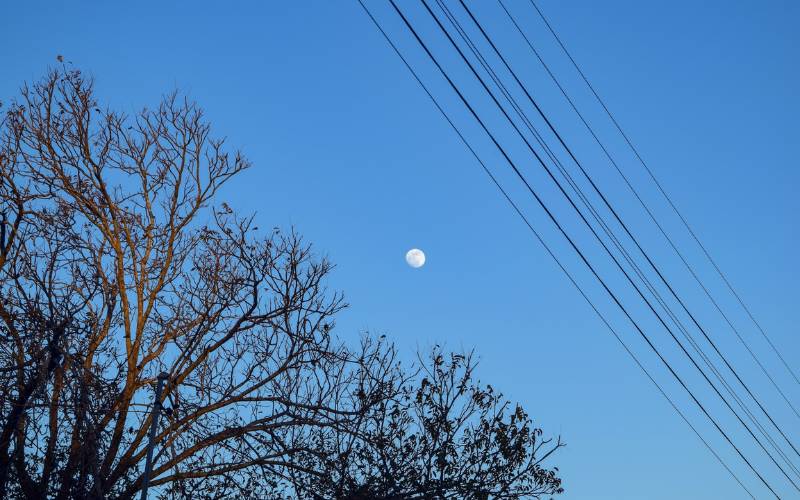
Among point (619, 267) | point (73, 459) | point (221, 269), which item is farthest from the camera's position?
point (221, 269)

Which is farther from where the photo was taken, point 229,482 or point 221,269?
point 221,269

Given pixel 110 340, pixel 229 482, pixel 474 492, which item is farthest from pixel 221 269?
pixel 474 492

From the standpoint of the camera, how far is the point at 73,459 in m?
13.1

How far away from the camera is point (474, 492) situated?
46.9ft

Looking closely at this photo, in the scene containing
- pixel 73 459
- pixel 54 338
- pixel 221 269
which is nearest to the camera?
pixel 54 338

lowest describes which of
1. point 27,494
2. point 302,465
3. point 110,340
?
point 27,494

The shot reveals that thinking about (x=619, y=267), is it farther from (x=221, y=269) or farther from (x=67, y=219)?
(x=67, y=219)

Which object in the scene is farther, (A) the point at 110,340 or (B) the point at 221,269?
(B) the point at 221,269

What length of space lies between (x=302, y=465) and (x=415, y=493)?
262 centimetres

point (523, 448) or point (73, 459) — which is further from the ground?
point (523, 448)

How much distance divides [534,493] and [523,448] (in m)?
0.86

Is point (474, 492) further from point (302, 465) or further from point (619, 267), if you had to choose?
point (619, 267)

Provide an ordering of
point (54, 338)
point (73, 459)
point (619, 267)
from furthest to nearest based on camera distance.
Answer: point (73, 459), point (54, 338), point (619, 267)

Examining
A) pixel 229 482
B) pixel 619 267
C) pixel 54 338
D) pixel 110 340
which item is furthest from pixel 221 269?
pixel 619 267
